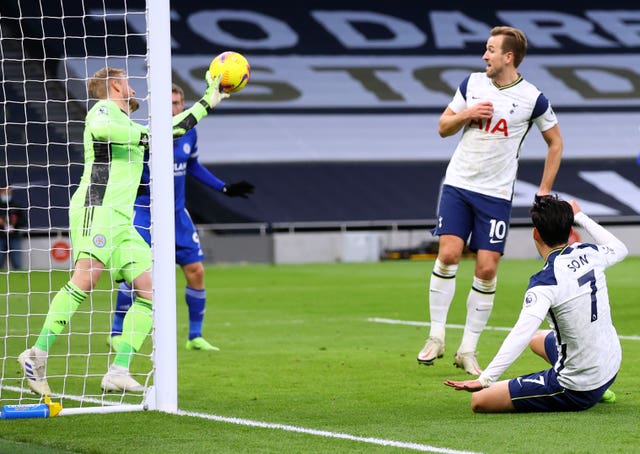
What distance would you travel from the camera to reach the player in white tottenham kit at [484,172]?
7766 millimetres

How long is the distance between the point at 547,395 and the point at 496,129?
7.94ft

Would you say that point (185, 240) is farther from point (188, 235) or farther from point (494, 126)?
point (494, 126)

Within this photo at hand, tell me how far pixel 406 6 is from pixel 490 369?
108 ft

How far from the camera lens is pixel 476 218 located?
26.2 feet

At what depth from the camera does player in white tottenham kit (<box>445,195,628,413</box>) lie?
5727mm

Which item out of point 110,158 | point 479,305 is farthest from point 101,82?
point 479,305

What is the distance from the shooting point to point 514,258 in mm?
29219

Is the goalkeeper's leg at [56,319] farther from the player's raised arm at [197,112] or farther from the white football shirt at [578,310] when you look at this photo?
the white football shirt at [578,310]

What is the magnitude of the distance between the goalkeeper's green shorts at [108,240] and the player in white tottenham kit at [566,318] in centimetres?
223

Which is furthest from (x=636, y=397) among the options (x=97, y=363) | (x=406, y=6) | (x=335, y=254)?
(x=406, y=6)

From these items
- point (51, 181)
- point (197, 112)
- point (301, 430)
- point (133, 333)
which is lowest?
point (51, 181)

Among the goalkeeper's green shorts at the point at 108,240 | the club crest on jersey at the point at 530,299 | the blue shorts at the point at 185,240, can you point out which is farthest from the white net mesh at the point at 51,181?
the club crest on jersey at the point at 530,299

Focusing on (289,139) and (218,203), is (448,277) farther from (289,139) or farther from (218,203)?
(289,139)

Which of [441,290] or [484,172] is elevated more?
[484,172]
